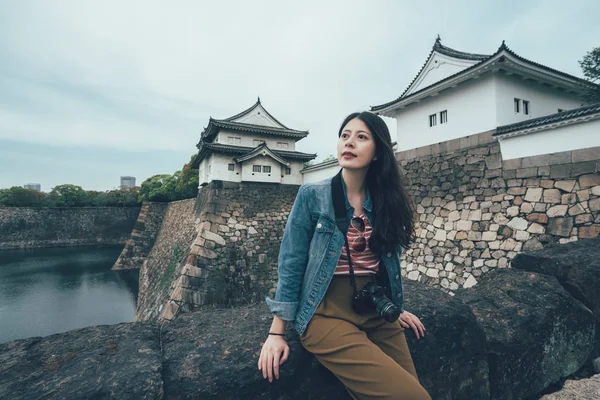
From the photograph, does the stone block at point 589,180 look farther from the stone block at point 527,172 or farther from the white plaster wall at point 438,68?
the white plaster wall at point 438,68

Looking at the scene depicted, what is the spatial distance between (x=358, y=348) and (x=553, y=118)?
6.41m

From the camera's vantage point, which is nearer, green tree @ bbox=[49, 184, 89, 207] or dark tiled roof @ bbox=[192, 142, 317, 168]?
dark tiled roof @ bbox=[192, 142, 317, 168]

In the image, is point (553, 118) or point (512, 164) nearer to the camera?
point (553, 118)

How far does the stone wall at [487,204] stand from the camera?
4.97m

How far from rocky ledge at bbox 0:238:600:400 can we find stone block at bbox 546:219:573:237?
10.5 ft

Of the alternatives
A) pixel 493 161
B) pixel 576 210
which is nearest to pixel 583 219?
pixel 576 210

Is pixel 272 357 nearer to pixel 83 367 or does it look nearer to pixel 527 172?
pixel 83 367

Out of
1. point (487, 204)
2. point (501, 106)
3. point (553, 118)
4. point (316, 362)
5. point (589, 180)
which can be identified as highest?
point (501, 106)

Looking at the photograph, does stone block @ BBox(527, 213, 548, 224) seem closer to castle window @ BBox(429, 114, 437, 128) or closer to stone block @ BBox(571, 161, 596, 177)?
stone block @ BBox(571, 161, 596, 177)

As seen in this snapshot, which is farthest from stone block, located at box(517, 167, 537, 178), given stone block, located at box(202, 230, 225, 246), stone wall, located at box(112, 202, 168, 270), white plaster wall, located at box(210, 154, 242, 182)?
stone wall, located at box(112, 202, 168, 270)

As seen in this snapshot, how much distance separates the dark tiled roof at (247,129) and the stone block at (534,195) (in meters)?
12.0

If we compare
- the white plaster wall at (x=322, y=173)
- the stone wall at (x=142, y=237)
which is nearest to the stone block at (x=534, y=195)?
the white plaster wall at (x=322, y=173)

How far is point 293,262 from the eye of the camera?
128cm

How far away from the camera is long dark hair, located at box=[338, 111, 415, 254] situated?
1.41 metres
